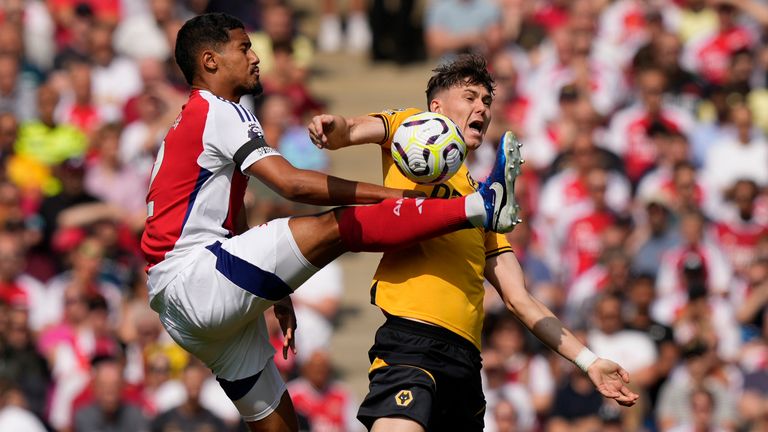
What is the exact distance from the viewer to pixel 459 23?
15.4 meters

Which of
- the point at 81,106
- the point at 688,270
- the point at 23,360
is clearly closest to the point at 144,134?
the point at 81,106

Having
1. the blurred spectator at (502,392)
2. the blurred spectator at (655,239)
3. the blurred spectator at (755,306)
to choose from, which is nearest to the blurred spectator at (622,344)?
the blurred spectator at (502,392)

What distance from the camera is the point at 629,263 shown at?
12227 millimetres

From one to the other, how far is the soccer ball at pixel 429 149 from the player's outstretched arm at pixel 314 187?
17 cm

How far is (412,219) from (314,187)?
46cm

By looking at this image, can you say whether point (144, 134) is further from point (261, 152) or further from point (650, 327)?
point (261, 152)

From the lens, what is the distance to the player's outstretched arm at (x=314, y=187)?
6262 mm

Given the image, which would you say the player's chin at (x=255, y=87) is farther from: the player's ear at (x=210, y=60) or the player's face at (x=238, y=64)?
the player's ear at (x=210, y=60)

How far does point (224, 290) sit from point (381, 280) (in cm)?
71

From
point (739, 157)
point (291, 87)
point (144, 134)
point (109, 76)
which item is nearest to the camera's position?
point (144, 134)

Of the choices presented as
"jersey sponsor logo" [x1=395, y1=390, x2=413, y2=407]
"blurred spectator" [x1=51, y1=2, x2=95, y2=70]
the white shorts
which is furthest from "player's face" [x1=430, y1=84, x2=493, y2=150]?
"blurred spectator" [x1=51, y1=2, x2=95, y2=70]

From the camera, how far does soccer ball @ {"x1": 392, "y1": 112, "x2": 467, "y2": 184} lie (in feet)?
20.2

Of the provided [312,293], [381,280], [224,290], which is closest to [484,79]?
[381,280]

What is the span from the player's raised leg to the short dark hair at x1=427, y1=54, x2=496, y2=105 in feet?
2.00
